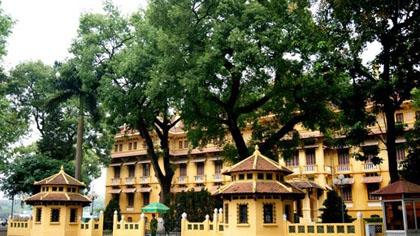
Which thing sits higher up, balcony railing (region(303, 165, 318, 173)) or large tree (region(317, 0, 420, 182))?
large tree (region(317, 0, 420, 182))

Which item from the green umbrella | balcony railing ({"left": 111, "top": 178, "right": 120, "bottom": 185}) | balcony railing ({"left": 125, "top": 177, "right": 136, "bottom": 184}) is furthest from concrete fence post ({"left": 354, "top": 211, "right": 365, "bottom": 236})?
balcony railing ({"left": 111, "top": 178, "right": 120, "bottom": 185})

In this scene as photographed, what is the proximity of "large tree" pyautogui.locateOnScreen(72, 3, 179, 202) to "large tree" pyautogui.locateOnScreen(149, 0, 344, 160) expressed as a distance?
7.57ft

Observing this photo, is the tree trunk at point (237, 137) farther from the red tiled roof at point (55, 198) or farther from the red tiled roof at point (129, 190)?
the red tiled roof at point (129, 190)

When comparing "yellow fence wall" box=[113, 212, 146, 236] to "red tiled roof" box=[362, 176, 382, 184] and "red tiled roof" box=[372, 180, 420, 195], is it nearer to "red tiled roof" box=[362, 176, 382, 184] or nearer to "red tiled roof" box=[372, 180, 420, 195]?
"red tiled roof" box=[372, 180, 420, 195]

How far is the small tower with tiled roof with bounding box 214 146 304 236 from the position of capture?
21.1 m

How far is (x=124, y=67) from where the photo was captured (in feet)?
97.6

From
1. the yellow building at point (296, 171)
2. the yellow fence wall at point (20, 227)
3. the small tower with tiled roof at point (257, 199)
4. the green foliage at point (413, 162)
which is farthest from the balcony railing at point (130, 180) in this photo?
the green foliage at point (413, 162)

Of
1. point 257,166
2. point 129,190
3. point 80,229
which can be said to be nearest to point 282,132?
point 257,166

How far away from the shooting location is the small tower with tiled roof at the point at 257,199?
69.3 ft

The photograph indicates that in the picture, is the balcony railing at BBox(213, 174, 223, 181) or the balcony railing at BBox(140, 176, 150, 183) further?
the balcony railing at BBox(140, 176, 150, 183)

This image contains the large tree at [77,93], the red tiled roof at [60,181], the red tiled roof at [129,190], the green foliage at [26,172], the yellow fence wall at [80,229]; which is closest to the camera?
the yellow fence wall at [80,229]

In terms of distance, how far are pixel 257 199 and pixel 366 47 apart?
894 centimetres

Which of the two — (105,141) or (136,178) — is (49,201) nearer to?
(105,141)

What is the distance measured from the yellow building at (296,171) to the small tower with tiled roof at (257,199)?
10.1 meters
